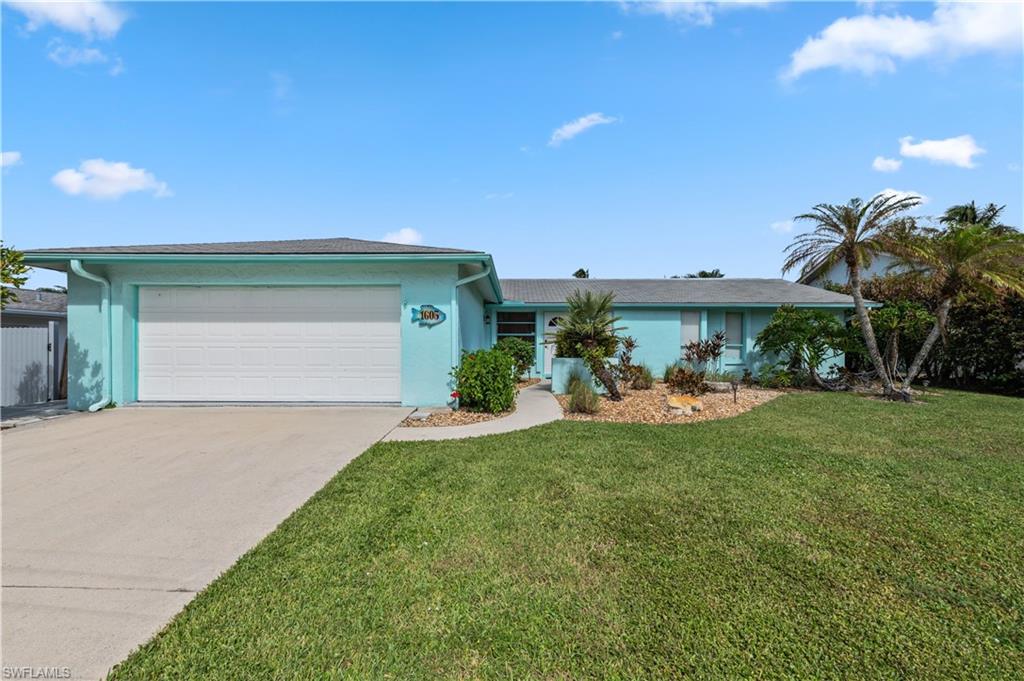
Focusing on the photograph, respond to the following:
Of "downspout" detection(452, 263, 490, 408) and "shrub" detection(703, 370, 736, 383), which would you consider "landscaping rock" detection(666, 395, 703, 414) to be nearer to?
"downspout" detection(452, 263, 490, 408)

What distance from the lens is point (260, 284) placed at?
9219 millimetres

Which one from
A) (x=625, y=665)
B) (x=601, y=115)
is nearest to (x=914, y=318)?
(x=601, y=115)

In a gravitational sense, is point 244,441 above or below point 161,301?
below

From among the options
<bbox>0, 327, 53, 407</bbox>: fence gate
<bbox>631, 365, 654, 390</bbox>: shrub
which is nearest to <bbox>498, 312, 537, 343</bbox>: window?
<bbox>631, 365, 654, 390</bbox>: shrub

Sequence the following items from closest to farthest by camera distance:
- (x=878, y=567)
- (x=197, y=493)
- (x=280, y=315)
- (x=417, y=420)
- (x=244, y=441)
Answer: (x=878, y=567) < (x=197, y=493) < (x=244, y=441) < (x=417, y=420) < (x=280, y=315)

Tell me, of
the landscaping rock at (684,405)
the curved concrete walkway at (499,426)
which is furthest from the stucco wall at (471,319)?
the landscaping rock at (684,405)

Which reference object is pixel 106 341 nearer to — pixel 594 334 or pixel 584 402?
pixel 584 402

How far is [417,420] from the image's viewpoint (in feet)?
25.9

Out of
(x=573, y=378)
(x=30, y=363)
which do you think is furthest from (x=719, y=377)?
(x=30, y=363)

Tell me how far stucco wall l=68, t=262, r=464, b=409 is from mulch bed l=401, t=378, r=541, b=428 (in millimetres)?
789

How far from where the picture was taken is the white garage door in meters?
9.31

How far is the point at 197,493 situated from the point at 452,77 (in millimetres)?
10230

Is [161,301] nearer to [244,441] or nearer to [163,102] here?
[163,102]

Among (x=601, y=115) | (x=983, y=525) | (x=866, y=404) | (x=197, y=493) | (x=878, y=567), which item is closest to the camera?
(x=878, y=567)
